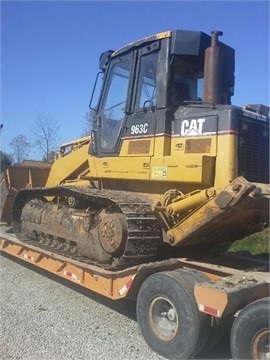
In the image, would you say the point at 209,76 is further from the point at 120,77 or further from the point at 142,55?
the point at 120,77

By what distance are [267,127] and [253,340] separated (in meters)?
2.66

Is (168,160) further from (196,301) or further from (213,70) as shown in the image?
(196,301)

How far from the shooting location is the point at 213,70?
5.57 metres

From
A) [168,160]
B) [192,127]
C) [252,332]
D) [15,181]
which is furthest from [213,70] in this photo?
[15,181]

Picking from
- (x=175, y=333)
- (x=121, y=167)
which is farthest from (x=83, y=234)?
(x=175, y=333)

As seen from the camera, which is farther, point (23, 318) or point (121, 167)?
point (121, 167)

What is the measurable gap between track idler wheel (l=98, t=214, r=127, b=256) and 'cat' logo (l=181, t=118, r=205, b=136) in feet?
4.25

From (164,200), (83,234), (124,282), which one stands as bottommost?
(124,282)

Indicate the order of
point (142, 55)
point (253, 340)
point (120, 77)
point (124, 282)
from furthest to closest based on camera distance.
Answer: point (120, 77), point (142, 55), point (124, 282), point (253, 340)

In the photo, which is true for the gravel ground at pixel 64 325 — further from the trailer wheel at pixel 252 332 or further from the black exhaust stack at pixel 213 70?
the black exhaust stack at pixel 213 70

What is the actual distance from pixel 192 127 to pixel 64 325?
2.77 metres

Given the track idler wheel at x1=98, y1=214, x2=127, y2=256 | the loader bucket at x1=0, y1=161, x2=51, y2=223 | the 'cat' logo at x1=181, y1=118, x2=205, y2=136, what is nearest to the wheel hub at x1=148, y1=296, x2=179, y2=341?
the track idler wheel at x1=98, y1=214, x2=127, y2=256

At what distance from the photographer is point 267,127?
5.55 metres

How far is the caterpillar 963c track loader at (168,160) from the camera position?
5.00m
